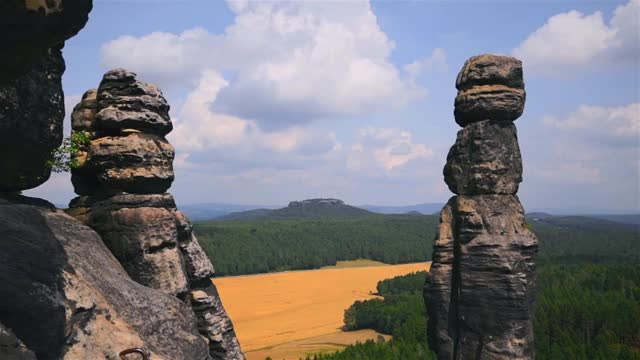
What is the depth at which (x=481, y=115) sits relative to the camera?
29391mm

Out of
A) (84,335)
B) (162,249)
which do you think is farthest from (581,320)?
(84,335)

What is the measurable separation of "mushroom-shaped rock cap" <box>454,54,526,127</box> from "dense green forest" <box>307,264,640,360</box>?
47422 mm

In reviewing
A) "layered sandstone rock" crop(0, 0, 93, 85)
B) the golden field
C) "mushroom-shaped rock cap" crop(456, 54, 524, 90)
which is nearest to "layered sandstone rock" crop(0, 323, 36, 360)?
"layered sandstone rock" crop(0, 0, 93, 85)

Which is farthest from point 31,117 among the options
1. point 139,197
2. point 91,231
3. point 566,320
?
point 566,320

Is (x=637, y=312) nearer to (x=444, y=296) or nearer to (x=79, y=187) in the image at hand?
(x=444, y=296)

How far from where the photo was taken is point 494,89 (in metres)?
28.9

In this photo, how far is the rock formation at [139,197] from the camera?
22172mm

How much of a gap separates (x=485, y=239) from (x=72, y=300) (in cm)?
2156

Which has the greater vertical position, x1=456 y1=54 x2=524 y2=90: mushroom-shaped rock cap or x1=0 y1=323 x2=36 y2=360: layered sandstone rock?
x1=456 y1=54 x2=524 y2=90: mushroom-shaped rock cap

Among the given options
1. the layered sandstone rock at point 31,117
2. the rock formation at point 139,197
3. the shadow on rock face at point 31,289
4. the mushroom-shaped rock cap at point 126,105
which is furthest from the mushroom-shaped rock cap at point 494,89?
the shadow on rock face at point 31,289

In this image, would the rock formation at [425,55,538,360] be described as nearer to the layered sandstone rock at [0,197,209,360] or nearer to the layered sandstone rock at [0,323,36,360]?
the layered sandstone rock at [0,197,209,360]

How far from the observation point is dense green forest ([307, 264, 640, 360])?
73.5 m

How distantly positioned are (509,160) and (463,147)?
2.69m

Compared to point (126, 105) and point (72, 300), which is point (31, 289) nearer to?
point (72, 300)
